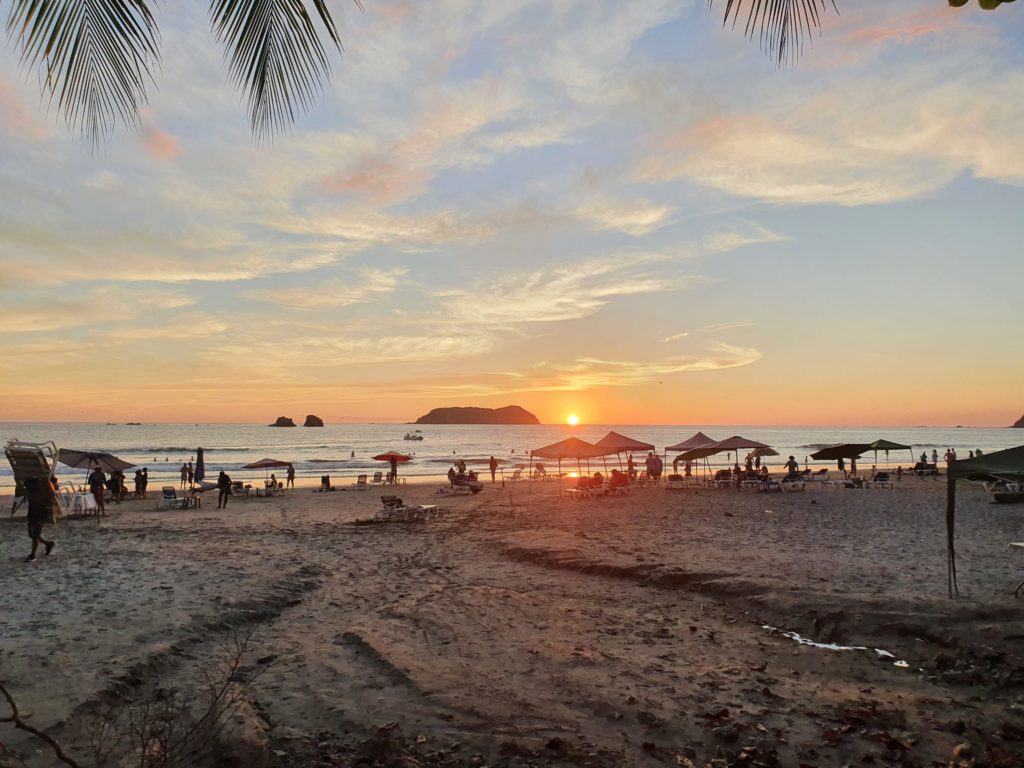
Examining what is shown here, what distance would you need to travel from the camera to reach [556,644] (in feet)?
23.9

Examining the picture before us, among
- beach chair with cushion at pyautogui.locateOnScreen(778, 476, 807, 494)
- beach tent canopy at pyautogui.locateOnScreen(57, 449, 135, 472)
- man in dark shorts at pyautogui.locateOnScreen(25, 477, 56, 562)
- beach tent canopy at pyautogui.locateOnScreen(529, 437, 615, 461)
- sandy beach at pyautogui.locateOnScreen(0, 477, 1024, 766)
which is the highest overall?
beach tent canopy at pyautogui.locateOnScreen(529, 437, 615, 461)

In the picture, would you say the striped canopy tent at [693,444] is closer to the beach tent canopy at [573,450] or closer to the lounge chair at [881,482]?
the beach tent canopy at [573,450]

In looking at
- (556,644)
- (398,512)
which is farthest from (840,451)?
(556,644)

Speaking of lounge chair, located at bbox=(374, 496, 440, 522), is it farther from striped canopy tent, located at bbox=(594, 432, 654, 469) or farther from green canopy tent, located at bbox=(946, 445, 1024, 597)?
green canopy tent, located at bbox=(946, 445, 1024, 597)

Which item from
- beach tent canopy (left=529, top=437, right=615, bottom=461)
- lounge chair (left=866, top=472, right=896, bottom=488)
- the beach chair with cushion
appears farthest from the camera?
lounge chair (left=866, top=472, right=896, bottom=488)

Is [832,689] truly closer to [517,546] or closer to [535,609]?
[535,609]

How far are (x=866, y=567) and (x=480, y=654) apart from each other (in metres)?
7.12

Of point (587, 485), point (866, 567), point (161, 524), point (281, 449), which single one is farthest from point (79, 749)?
point (281, 449)

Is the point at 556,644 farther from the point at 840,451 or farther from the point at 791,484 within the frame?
the point at 791,484

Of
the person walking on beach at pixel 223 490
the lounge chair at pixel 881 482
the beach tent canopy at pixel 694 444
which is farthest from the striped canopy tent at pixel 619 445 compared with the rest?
the person walking on beach at pixel 223 490

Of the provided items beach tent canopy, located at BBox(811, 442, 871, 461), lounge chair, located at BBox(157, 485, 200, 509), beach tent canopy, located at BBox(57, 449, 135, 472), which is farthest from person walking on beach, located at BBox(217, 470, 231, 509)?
beach tent canopy, located at BBox(811, 442, 871, 461)

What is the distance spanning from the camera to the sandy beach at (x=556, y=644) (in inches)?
196

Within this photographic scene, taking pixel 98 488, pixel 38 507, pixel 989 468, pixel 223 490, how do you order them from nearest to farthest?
1. pixel 989 468
2. pixel 38 507
3. pixel 98 488
4. pixel 223 490

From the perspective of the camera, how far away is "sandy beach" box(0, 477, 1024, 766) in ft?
16.4
